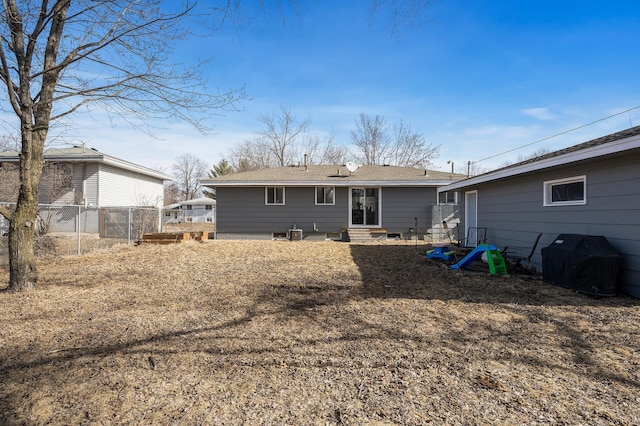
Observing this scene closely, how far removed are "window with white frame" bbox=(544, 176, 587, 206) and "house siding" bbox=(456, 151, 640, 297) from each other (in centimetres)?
9

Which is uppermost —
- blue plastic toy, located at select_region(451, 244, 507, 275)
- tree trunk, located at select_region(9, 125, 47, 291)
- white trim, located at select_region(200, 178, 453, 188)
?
white trim, located at select_region(200, 178, 453, 188)

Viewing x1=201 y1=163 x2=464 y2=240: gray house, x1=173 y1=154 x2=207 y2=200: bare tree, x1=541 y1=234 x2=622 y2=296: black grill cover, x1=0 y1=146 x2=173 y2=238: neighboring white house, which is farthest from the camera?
x1=173 y1=154 x2=207 y2=200: bare tree

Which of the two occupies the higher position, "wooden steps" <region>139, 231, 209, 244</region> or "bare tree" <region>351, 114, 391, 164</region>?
"bare tree" <region>351, 114, 391, 164</region>

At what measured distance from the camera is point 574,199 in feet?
20.9

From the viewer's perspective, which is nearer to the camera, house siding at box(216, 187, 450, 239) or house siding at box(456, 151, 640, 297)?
house siding at box(456, 151, 640, 297)

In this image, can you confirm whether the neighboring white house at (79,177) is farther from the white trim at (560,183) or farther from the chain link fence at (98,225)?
the white trim at (560,183)

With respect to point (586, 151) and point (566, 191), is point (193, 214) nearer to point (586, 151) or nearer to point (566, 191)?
point (566, 191)

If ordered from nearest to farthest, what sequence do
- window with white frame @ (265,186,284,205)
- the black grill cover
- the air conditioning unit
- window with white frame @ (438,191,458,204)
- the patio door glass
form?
the black grill cover < the air conditioning unit < window with white frame @ (265,186,284,205) < the patio door glass < window with white frame @ (438,191,458,204)

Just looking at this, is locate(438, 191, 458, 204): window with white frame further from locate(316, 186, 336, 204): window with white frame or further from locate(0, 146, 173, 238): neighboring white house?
locate(0, 146, 173, 238): neighboring white house

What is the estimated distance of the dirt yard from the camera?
2.20 metres

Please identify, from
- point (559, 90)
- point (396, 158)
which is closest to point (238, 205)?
point (559, 90)

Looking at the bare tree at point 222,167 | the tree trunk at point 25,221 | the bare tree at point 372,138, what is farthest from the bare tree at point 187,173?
the tree trunk at point 25,221

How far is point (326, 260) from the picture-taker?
8648 millimetres

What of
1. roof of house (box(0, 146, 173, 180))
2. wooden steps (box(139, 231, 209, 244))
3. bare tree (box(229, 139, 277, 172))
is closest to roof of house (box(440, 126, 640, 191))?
wooden steps (box(139, 231, 209, 244))
